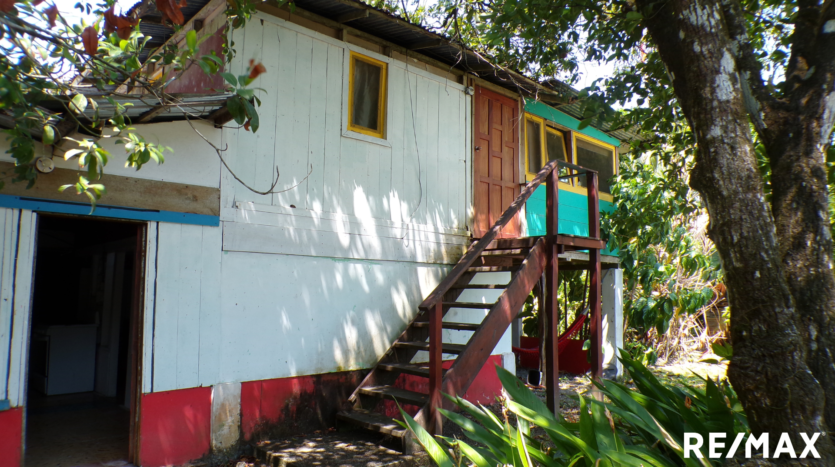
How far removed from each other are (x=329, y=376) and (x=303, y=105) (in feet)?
8.93

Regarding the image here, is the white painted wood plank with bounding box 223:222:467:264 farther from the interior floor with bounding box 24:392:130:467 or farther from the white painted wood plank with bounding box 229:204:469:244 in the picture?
the interior floor with bounding box 24:392:130:467

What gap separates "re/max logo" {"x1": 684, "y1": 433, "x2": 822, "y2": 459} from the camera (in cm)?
241

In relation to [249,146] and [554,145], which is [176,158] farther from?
[554,145]

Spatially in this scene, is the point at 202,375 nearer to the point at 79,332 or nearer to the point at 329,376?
the point at 329,376

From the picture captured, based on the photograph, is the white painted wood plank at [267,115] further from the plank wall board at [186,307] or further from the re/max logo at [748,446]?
the re/max logo at [748,446]

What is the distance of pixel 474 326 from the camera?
5438 millimetres

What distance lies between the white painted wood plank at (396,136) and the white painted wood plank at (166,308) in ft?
7.74

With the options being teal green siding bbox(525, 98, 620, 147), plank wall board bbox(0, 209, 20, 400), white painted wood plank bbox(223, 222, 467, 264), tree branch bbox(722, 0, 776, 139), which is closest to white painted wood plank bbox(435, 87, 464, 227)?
white painted wood plank bbox(223, 222, 467, 264)

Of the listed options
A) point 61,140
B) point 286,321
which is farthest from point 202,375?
point 61,140

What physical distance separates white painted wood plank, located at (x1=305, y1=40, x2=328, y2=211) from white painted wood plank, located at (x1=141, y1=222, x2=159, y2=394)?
4.91 ft

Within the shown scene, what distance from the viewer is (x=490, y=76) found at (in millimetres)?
7480

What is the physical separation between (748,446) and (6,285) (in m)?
4.64

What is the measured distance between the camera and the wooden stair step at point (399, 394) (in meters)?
4.89

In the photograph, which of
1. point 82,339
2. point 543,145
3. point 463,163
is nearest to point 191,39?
point 463,163
